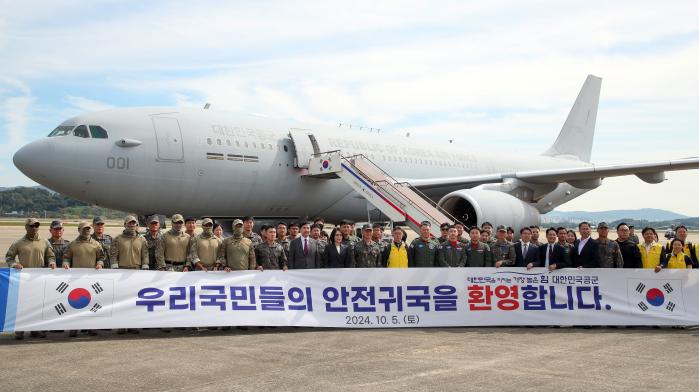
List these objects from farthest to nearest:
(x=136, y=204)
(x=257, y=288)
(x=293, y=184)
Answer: (x=293, y=184) → (x=136, y=204) → (x=257, y=288)

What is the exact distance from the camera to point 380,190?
16156mm

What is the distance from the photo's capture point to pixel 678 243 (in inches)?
371

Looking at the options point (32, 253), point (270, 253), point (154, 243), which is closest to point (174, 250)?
point (154, 243)

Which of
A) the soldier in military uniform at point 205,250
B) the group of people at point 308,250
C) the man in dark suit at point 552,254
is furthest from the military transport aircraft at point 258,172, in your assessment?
the soldier in military uniform at point 205,250

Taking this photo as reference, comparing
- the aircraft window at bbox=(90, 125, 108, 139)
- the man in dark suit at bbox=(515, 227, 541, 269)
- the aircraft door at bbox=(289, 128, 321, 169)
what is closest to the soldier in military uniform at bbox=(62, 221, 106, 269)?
the man in dark suit at bbox=(515, 227, 541, 269)

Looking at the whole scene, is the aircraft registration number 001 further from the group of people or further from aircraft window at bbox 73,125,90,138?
the group of people

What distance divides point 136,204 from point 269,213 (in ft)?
12.8

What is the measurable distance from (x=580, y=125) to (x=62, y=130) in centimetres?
2390

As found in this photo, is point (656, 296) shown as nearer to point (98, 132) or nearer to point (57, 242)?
point (57, 242)

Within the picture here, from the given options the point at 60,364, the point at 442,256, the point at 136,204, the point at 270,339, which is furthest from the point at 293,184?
the point at 60,364

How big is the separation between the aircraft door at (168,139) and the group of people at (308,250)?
5014mm

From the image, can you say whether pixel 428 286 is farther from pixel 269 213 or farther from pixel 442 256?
pixel 269 213

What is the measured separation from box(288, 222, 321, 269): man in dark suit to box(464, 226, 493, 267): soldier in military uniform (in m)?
2.28

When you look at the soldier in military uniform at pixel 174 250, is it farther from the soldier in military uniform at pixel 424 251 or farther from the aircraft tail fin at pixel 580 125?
the aircraft tail fin at pixel 580 125
